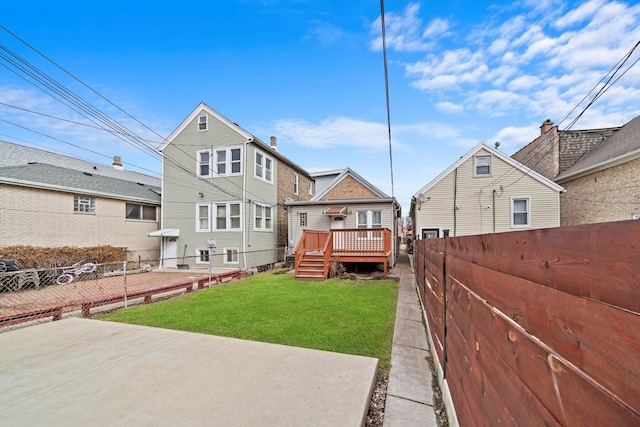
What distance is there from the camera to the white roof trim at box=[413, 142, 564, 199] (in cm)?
1239

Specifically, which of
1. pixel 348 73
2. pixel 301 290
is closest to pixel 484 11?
pixel 348 73

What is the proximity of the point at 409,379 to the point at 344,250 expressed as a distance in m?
7.72

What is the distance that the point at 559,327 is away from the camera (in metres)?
0.85

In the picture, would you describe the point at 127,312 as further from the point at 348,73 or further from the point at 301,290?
the point at 348,73

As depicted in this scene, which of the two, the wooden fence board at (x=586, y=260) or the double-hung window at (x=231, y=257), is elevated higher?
the wooden fence board at (x=586, y=260)

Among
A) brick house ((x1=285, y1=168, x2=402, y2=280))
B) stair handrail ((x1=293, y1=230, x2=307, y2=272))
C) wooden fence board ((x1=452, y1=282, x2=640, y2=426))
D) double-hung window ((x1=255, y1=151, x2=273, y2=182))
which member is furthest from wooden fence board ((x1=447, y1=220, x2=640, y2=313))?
double-hung window ((x1=255, y1=151, x2=273, y2=182))

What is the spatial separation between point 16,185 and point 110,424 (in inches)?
530

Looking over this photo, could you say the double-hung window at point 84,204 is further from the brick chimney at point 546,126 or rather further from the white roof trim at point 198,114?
the brick chimney at point 546,126

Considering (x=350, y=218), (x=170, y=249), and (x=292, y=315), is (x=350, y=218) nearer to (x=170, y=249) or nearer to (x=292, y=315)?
(x=292, y=315)

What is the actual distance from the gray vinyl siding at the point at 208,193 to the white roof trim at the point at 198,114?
0.48ft

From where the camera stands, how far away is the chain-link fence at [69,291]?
5461mm

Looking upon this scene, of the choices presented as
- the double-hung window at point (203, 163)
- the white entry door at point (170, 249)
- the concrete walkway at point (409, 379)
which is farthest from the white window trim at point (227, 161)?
the concrete walkway at point (409, 379)

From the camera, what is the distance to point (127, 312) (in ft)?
19.9

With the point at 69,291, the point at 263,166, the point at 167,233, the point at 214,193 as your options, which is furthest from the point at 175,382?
the point at 167,233
